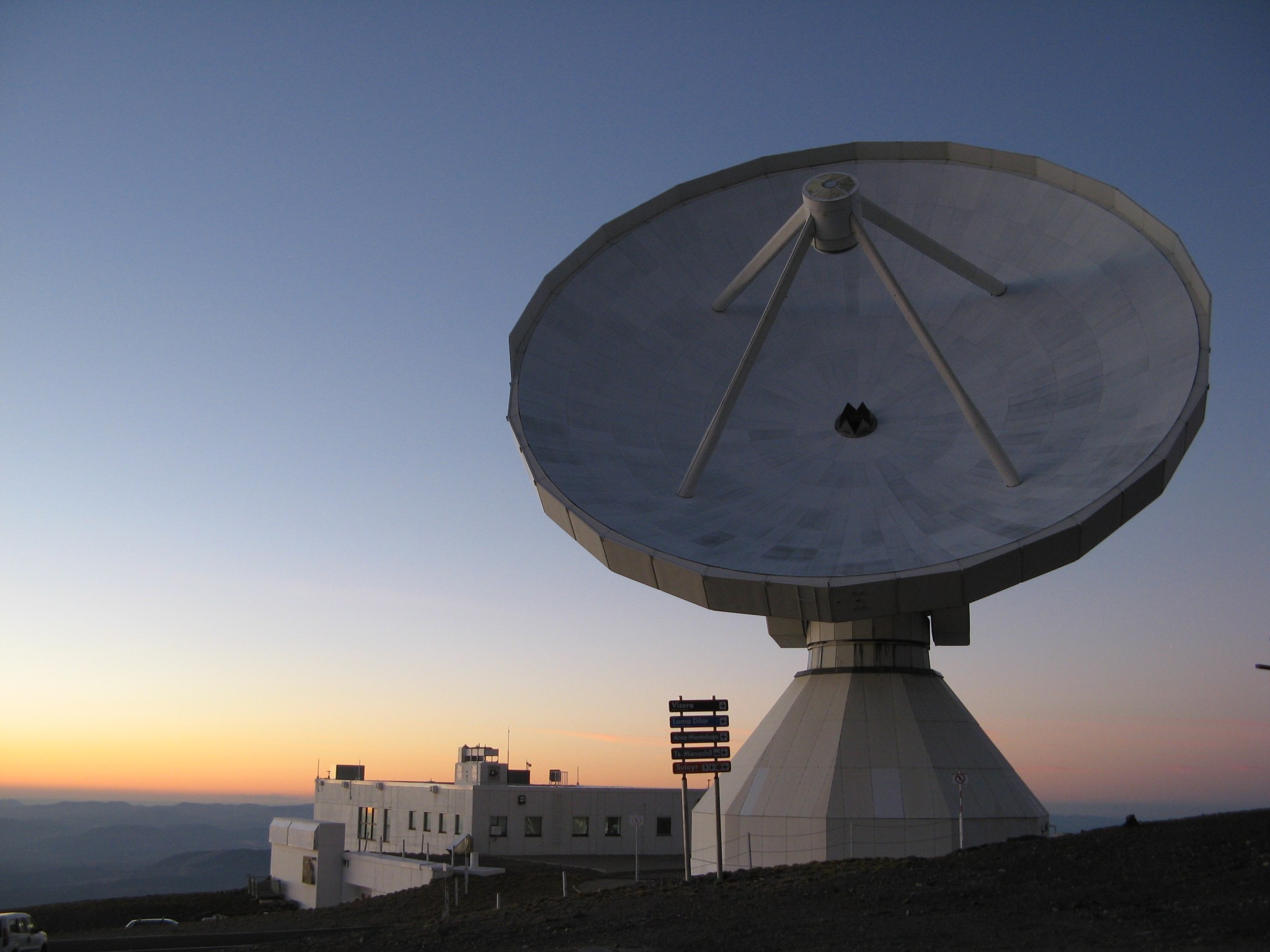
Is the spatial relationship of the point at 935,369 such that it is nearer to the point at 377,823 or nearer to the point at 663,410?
the point at 663,410

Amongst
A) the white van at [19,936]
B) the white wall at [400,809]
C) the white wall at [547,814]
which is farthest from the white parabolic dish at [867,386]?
the white wall at [400,809]

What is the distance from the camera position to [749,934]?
61.0ft

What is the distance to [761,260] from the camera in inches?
1209

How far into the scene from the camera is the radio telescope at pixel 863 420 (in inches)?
939

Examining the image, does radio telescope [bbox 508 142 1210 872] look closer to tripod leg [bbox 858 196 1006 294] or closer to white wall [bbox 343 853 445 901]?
tripod leg [bbox 858 196 1006 294]

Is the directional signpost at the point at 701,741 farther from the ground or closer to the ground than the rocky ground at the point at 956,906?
farther from the ground

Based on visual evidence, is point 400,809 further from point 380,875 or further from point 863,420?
point 863,420

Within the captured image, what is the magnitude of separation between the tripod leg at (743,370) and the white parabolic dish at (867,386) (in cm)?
64

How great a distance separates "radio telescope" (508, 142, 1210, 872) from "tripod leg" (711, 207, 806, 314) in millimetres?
98

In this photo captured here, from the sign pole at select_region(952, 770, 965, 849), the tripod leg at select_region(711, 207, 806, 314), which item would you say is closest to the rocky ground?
the sign pole at select_region(952, 770, 965, 849)

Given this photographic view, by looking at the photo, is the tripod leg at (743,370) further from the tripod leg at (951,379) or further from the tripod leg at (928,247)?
the tripod leg at (928,247)

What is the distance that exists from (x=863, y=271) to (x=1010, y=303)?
5.25 metres

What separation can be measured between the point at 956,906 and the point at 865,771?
9368 mm

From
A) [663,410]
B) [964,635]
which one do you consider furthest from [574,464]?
[964,635]
